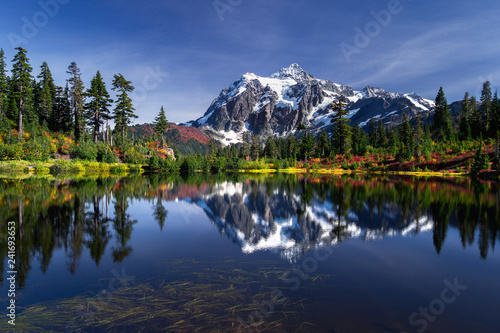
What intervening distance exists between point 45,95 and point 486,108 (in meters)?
125

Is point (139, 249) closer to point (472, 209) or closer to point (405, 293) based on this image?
point (405, 293)

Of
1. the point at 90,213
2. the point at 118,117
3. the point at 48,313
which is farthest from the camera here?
the point at 118,117

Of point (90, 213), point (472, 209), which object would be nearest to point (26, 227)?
point (90, 213)

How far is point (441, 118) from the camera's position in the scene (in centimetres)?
8675

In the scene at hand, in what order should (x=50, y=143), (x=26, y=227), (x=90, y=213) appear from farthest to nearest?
(x=50, y=143)
(x=90, y=213)
(x=26, y=227)

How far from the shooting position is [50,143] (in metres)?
50.9

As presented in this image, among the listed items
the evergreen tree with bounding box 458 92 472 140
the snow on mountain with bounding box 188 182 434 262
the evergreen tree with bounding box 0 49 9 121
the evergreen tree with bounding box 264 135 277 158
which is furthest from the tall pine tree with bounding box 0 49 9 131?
the evergreen tree with bounding box 458 92 472 140

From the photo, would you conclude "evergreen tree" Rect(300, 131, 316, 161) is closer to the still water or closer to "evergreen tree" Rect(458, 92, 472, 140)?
"evergreen tree" Rect(458, 92, 472, 140)

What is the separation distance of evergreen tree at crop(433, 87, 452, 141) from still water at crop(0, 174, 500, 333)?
8154 centimetres

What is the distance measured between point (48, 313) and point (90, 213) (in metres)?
11.5

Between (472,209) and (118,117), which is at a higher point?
(118,117)

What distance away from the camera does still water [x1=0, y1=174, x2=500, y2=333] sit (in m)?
5.79

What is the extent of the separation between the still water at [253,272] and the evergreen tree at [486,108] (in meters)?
83.7

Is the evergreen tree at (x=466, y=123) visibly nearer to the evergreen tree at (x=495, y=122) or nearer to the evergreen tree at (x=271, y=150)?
the evergreen tree at (x=495, y=122)
